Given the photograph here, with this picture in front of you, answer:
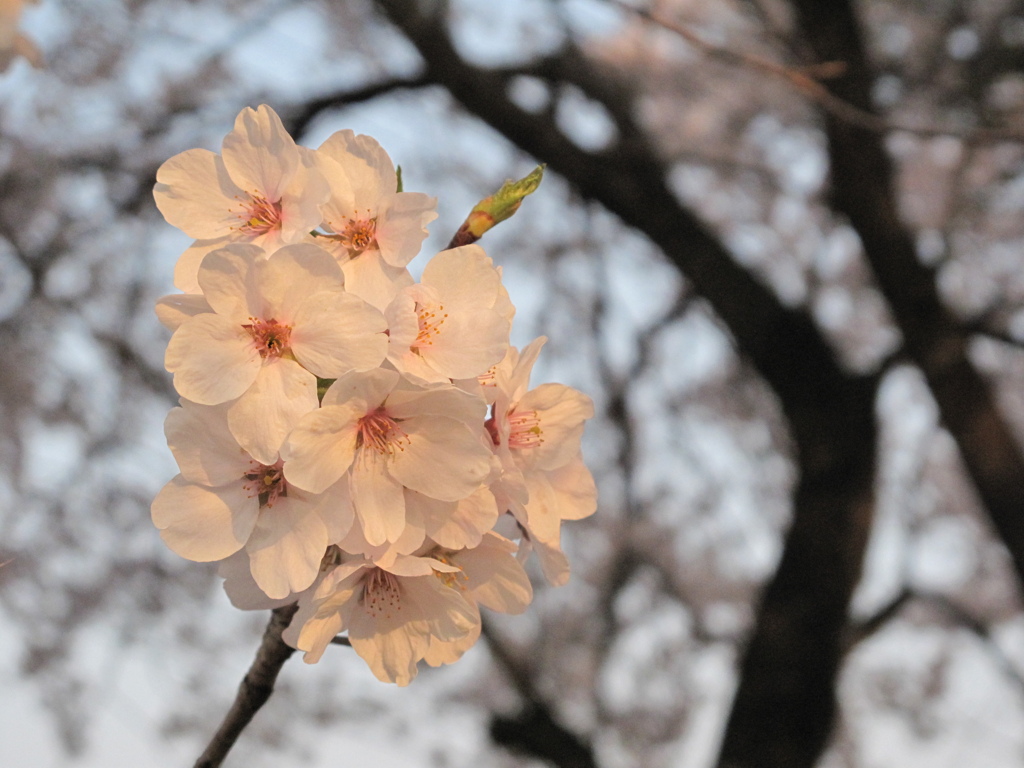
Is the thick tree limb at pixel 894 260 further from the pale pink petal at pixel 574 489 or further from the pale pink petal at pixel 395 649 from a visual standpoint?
the pale pink petal at pixel 395 649

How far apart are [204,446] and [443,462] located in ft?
0.47

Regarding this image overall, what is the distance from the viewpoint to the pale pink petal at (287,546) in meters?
0.44

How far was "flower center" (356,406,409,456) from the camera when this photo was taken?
46 cm

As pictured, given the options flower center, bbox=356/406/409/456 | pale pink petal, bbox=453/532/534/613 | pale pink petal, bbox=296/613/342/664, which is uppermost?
flower center, bbox=356/406/409/456

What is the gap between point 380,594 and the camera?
51 centimetres

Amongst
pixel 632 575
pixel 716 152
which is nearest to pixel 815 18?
pixel 716 152

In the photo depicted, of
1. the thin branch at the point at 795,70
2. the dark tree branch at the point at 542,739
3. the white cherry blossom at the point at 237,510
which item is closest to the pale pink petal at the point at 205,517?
the white cherry blossom at the point at 237,510

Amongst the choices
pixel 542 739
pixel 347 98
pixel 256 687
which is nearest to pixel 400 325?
pixel 256 687

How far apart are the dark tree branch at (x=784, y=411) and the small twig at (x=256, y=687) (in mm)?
2122

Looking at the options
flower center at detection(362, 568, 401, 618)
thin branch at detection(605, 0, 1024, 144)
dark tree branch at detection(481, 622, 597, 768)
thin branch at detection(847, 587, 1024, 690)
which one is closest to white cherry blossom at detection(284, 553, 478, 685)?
flower center at detection(362, 568, 401, 618)

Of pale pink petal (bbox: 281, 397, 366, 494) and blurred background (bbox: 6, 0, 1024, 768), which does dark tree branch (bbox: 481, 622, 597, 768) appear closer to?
blurred background (bbox: 6, 0, 1024, 768)

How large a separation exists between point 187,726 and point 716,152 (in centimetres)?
369

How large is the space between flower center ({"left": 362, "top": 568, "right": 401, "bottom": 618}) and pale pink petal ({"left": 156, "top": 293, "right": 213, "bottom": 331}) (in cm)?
19

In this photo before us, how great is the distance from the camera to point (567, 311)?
12.2 ft
